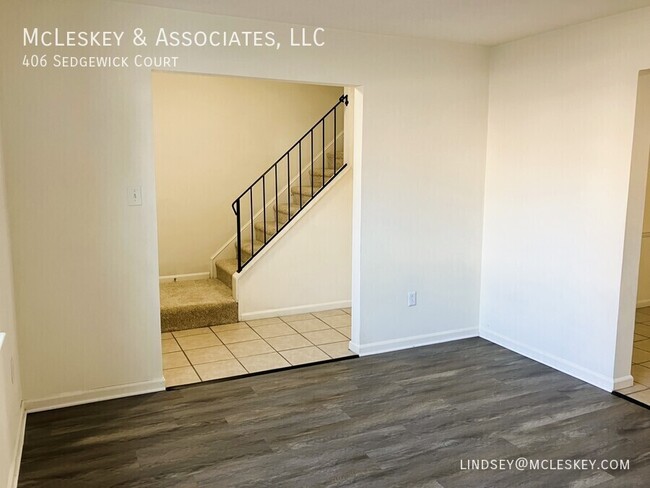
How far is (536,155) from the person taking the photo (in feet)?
12.7

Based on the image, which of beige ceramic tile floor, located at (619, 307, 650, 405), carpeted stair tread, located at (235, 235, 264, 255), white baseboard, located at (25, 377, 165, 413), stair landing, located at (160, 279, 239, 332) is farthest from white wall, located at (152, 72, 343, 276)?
beige ceramic tile floor, located at (619, 307, 650, 405)

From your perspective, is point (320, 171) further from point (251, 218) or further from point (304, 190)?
point (251, 218)

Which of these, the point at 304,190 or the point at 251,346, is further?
the point at 304,190

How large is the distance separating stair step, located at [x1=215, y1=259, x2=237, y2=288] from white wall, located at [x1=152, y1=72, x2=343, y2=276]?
209mm

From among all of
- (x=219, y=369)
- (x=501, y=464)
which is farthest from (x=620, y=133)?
(x=219, y=369)

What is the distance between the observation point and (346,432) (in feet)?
9.56

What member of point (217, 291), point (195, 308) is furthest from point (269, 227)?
point (195, 308)

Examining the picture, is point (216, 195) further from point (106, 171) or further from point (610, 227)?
point (610, 227)

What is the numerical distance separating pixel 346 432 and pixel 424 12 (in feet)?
8.07

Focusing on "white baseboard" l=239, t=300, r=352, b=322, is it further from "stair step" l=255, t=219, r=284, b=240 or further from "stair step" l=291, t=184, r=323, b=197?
"stair step" l=291, t=184, r=323, b=197

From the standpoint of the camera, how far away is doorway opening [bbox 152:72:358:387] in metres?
4.70

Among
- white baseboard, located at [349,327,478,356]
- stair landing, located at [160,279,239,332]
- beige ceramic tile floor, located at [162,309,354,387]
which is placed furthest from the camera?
stair landing, located at [160,279,239,332]

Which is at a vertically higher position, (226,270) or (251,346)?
(226,270)

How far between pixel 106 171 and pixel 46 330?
3.18 ft
